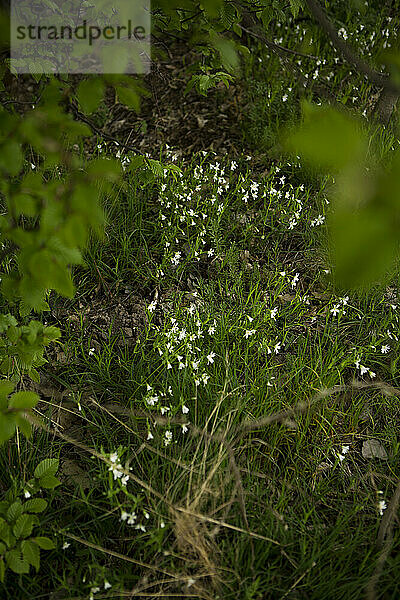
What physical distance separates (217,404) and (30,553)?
799 mm

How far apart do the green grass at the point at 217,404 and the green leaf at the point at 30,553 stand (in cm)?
16

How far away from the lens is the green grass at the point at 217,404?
1.79 m

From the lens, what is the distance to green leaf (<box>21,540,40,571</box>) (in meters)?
1.62

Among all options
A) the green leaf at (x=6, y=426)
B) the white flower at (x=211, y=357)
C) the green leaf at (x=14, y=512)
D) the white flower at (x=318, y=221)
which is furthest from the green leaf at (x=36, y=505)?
the white flower at (x=318, y=221)

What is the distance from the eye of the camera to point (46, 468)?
6.08 ft

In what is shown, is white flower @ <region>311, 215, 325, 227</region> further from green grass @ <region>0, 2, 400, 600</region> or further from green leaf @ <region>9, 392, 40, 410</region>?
green leaf @ <region>9, 392, 40, 410</region>

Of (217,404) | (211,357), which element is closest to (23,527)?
(217,404)

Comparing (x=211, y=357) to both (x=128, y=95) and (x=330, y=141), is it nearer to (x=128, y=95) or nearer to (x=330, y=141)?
(x=128, y=95)

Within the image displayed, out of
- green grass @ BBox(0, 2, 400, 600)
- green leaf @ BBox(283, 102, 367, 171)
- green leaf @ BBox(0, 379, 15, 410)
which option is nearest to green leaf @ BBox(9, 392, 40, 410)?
green leaf @ BBox(0, 379, 15, 410)

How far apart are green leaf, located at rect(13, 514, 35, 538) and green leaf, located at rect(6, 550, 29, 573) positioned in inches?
2.2

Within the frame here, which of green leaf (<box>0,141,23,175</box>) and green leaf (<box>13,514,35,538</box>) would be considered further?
green leaf (<box>13,514,35,538</box>)

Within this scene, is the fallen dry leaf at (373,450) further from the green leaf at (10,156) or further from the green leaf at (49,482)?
the green leaf at (10,156)

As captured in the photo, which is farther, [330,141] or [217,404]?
[217,404]

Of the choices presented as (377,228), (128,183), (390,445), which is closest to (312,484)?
(390,445)
